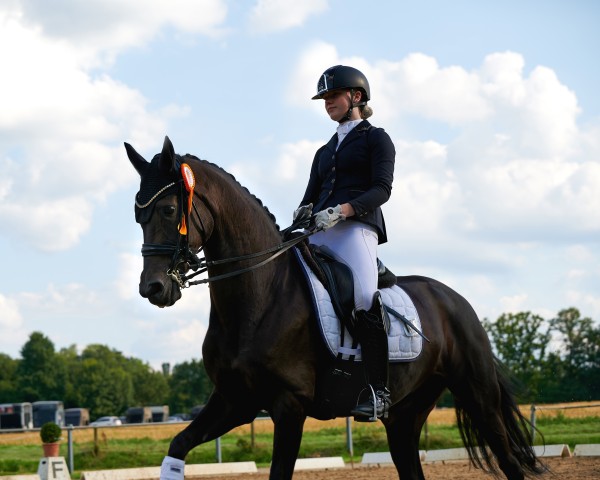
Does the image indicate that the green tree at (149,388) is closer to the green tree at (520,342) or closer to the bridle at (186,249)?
the green tree at (520,342)

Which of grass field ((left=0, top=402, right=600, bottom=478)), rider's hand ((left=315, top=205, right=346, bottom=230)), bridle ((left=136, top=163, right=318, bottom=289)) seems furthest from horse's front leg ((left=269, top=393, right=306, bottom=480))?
grass field ((left=0, top=402, right=600, bottom=478))

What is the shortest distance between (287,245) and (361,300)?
636mm

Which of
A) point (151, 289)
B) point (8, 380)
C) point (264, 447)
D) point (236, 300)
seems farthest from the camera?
point (8, 380)

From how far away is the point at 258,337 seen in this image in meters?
5.64

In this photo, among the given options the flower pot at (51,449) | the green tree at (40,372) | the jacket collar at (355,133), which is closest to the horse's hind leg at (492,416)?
the jacket collar at (355,133)

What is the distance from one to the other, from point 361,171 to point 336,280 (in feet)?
2.89

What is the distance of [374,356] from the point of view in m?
6.21

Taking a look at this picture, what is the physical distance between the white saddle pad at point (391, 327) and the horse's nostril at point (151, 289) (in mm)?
1147

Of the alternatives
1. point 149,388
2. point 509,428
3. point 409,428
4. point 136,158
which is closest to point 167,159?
point 136,158

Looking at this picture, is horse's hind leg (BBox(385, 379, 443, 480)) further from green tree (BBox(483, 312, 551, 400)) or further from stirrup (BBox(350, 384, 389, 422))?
green tree (BBox(483, 312, 551, 400))

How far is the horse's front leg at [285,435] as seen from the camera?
5469 mm

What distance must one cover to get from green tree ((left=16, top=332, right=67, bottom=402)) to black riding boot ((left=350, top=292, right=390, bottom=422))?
11666cm

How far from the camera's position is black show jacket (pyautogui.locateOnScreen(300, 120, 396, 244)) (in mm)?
6363

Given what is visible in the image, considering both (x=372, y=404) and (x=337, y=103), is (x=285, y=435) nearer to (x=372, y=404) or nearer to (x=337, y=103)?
(x=372, y=404)
